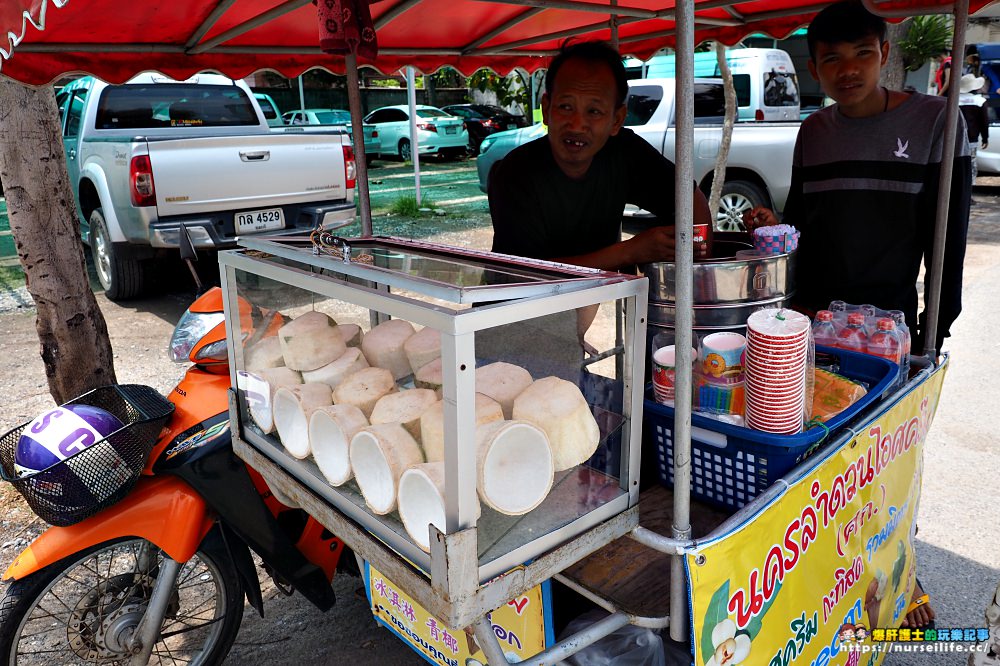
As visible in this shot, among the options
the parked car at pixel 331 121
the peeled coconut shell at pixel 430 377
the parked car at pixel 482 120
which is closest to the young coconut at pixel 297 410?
the peeled coconut shell at pixel 430 377

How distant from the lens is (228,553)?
7.28ft

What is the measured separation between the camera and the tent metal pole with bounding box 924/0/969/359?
2.19 m

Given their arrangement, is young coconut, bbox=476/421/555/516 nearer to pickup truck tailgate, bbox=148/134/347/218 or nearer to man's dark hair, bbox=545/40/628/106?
man's dark hair, bbox=545/40/628/106

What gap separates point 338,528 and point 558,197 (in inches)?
56.5

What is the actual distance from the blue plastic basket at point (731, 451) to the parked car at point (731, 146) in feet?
20.2

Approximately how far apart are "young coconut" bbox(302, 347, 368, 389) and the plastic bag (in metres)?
0.87

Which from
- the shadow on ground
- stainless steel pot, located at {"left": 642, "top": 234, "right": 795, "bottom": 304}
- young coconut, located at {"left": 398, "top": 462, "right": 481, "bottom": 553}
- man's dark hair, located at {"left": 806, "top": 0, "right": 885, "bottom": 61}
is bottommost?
the shadow on ground

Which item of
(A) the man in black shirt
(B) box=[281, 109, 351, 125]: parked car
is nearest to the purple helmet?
(A) the man in black shirt

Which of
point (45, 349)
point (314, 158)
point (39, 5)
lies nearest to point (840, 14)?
point (39, 5)

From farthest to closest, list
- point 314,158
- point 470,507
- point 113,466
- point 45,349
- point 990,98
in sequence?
point 990,98 < point 314,158 < point 45,349 < point 113,466 < point 470,507

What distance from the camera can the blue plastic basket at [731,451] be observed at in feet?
5.01

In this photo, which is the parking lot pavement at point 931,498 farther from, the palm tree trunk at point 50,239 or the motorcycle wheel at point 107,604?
the palm tree trunk at point 50,239

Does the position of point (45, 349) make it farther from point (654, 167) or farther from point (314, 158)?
point (314, 158)

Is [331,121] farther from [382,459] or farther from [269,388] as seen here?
[382,459]
